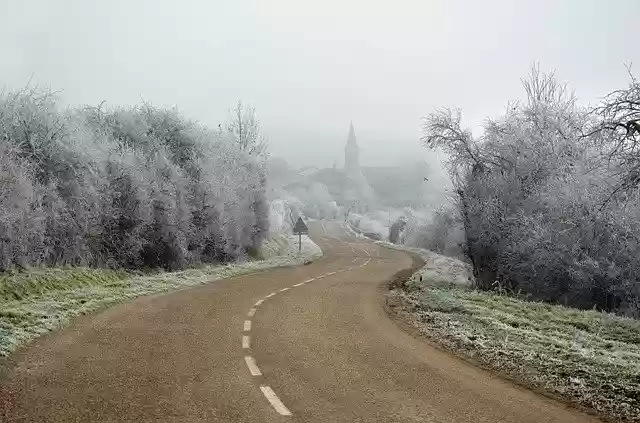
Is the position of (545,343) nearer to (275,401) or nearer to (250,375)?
(250,375)

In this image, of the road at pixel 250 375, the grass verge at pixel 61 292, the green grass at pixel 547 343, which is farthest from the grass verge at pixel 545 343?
the grass verge at pixel 61 292

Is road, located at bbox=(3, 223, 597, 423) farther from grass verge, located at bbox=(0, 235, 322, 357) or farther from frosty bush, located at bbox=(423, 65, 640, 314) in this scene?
frosty bush, located at bbox=(423, 65, 640, 314)

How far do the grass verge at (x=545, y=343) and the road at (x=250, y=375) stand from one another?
1.86ft

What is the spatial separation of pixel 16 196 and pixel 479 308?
14856mm

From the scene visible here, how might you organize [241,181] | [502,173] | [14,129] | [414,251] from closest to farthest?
[14,129], [502,173], [241,181], [414,251]

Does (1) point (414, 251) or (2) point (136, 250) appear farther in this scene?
(1) point (414, 251)

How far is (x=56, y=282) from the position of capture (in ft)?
58.4

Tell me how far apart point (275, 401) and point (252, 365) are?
1.95m

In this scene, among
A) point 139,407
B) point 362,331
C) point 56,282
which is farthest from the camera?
point 56,282

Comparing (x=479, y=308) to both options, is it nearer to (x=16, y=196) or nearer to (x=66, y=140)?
(x=16, y=196)

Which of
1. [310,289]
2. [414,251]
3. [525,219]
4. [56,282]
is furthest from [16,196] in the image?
[414,251]

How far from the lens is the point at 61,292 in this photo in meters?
16.5

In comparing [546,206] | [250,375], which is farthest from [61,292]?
[546,206]

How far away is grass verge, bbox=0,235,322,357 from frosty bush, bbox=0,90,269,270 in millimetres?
876
